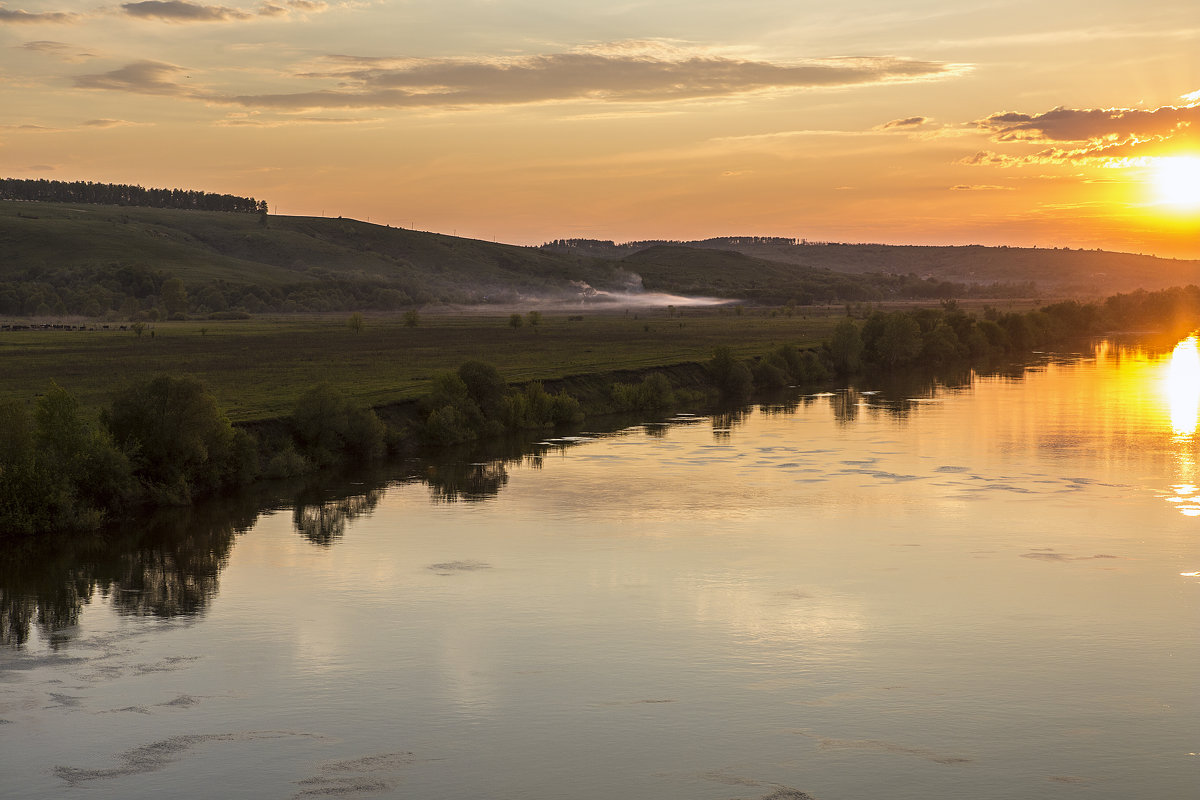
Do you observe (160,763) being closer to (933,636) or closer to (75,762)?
(75,762)

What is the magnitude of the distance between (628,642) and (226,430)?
72.0ft

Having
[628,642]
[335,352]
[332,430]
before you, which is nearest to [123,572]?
[628,642]

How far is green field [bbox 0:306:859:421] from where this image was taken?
2368 inches

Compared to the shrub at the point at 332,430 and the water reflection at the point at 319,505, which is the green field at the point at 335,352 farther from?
the water reflection at the point at 319,505

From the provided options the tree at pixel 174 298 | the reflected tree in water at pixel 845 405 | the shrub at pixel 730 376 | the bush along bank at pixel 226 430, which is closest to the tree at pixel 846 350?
the reflected tree in water at pixel 845 405

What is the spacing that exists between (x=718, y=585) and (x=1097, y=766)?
11.7 metres

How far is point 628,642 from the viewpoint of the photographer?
84.2ft

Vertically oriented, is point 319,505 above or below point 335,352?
below

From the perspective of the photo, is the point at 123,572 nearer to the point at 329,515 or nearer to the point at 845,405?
the point at 329,515

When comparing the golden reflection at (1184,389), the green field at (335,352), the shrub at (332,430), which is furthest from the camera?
the golden reflection at (1184,389)

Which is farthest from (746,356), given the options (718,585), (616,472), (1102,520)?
(718,585)

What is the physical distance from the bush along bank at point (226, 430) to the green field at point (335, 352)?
2212 mm

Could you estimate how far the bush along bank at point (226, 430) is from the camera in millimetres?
35250

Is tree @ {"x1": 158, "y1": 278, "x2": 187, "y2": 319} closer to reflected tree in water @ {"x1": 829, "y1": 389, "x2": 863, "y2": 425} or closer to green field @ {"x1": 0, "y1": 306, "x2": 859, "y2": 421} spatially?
green field @ {"x1": 0, "y1": 306, "x2": 859, "y2": 421}
